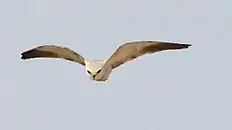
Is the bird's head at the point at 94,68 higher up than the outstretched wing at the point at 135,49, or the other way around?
the outstretched wing at the point at 135,49

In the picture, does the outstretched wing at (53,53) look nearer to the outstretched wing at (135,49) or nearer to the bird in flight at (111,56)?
the bird in flight at (111,56)

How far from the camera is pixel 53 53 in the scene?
2239 centimetres

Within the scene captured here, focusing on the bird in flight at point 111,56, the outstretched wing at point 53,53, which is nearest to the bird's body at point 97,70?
the bird in flight at point 111,56

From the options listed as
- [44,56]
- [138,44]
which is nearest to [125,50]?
[138,44]

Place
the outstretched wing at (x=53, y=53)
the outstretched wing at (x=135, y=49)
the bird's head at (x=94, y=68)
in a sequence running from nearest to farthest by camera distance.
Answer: the bird's head at (x=94, y=68)
the outstretched wing at (x=135, y=49)
the outstretched wing at (x=53, y=53)

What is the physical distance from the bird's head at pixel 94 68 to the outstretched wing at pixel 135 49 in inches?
9.0

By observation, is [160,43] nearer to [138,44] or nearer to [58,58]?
[138,44]

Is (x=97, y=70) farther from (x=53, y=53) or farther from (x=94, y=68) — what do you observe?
(x=53, y=53)

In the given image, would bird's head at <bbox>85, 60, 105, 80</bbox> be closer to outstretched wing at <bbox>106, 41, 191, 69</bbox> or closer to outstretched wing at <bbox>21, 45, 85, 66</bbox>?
outstretched wing at <bbox>106, 41, 191, 69</bbox>

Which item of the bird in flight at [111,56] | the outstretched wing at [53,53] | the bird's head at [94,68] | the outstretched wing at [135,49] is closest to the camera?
the bird's head at [94,68]

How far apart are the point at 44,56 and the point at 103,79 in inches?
59.6

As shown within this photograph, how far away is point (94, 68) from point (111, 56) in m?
0.46

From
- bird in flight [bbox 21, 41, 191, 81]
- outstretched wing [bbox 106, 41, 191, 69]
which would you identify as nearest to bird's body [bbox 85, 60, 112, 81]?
bird in flight [bbox 21, 41, 191, 81]

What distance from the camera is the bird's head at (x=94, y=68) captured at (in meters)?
21.2
